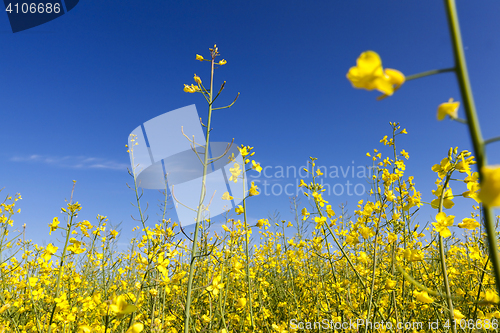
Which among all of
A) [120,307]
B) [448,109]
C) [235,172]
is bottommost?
[120,307]

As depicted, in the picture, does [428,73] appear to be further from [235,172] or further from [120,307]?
[235,172]

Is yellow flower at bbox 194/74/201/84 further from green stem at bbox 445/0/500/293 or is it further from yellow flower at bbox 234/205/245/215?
green stem at bbox 445/0/500/293

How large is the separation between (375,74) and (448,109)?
0.66ft

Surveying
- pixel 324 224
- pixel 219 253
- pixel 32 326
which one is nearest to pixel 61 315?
pixel 32 326

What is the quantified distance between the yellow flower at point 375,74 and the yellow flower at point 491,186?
274mm

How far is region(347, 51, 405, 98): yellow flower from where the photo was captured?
0.66 m

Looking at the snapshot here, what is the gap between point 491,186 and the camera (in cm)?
50

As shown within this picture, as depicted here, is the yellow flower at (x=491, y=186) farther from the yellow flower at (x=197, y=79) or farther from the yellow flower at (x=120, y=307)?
the yellow flower at (x=197, y=79)

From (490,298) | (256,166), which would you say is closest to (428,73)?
(490,298)

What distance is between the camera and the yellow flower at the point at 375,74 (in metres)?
0.66

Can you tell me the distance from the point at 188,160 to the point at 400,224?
2.58 metres

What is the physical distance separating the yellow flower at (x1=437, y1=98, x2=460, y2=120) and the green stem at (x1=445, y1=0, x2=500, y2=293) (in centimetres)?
8

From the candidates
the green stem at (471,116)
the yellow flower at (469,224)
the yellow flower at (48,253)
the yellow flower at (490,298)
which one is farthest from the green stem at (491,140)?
the yellow flower at (48,253)

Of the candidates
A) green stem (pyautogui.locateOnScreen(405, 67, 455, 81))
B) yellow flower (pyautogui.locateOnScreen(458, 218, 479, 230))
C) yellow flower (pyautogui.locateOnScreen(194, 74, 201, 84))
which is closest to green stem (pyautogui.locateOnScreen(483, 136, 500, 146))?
green stem (pyautogui.locateOnScreen(405, 67, 455, 81))
